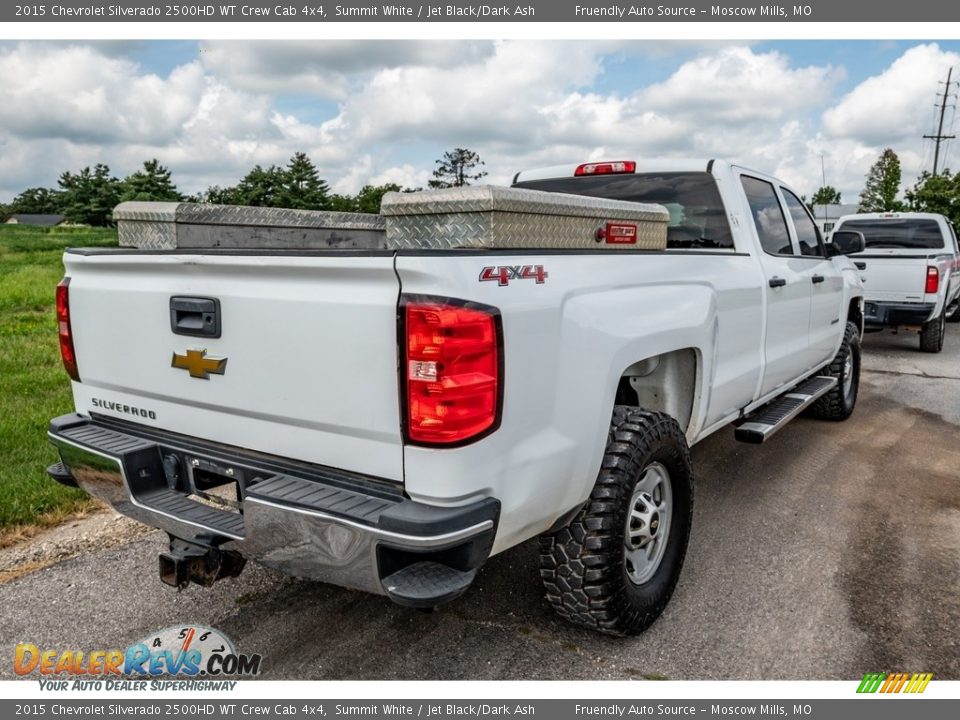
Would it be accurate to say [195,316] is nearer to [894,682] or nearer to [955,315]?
[894,682]

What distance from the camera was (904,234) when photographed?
11320 mm

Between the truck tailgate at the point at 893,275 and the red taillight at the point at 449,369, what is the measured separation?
9.47 m

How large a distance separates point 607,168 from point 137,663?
360cm

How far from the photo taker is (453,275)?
219cm

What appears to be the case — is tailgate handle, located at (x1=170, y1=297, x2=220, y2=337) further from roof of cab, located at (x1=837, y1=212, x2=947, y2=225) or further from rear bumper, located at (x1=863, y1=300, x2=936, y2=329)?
roof of cab, located at (x1=837, y1=212, x2=947, y2=225)

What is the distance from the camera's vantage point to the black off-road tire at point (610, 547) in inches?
110

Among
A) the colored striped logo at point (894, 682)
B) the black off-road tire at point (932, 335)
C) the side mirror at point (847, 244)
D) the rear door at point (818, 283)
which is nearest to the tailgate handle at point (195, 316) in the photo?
the colored striped logo at point (894, 682)

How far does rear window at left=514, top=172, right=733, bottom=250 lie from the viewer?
170 inches

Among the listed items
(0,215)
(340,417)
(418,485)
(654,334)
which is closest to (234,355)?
(340,417)

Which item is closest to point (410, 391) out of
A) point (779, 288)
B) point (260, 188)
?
point (779, 288)

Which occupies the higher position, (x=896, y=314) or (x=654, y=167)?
(x=654, y=167)

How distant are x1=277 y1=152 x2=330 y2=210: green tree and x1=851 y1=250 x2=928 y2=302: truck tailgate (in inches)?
2750

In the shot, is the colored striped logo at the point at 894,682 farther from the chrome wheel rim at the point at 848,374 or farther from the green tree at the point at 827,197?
the green tree at the point at 827,197

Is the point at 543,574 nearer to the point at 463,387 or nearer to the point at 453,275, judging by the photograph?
the point at 463,387
